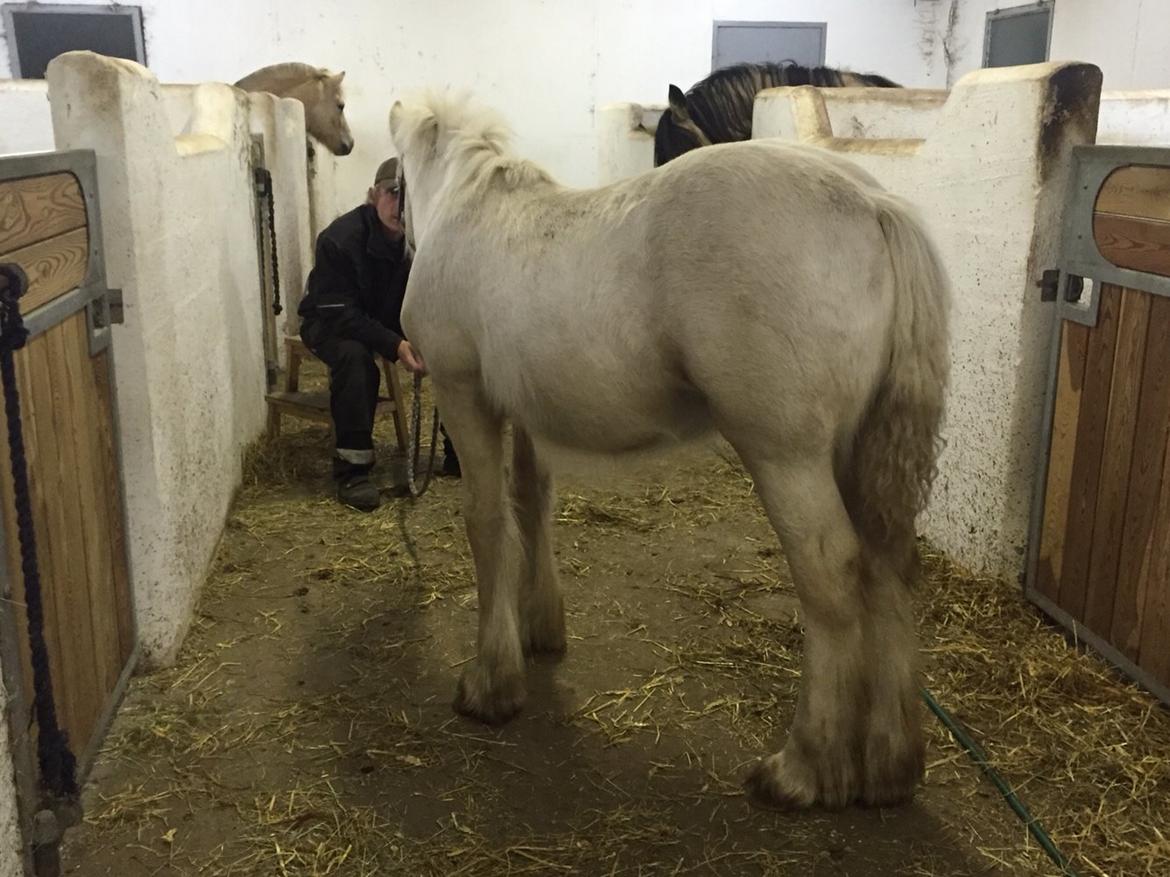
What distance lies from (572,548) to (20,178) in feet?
7.24

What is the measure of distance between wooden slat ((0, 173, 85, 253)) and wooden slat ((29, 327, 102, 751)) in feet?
0.78

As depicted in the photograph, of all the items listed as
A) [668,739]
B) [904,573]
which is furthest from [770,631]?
[904,573]

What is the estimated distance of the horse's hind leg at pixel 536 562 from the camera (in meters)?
2.78

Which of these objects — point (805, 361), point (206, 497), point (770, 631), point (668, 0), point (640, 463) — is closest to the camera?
point (805, 361)

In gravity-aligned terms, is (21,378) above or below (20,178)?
below

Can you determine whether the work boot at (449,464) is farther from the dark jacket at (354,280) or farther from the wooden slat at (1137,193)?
the wooden slat at (1137,193)

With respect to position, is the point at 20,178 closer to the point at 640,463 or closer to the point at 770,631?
the point at 640,463

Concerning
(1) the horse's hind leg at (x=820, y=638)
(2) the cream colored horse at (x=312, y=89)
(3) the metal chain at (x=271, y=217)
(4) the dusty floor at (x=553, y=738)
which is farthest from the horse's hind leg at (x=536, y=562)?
(2) the cream colored horse at (x=312, y=89)

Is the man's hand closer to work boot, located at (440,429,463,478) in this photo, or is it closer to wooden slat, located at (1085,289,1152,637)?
work boot, located at (440,429,463,478)

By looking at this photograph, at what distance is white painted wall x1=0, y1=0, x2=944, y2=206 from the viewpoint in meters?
8.66

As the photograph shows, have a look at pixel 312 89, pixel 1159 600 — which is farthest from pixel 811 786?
pixel 312 89

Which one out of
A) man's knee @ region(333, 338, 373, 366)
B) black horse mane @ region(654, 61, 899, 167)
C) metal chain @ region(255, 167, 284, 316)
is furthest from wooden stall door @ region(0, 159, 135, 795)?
black horse mane @ region(654, 61, 899, 167)

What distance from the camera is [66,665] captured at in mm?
2092

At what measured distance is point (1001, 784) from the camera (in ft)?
7.13
